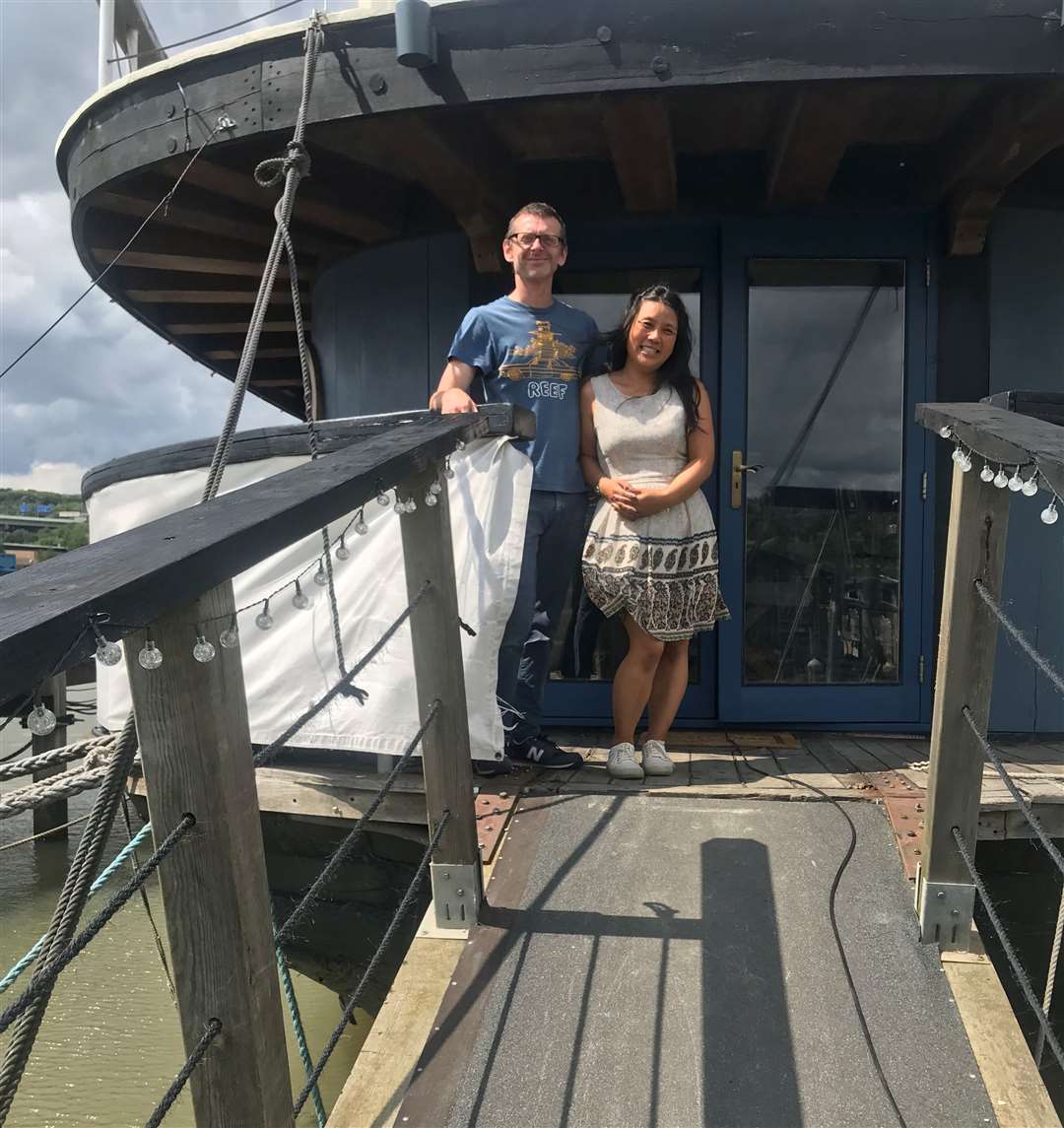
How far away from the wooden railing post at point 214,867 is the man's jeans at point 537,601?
1.89m

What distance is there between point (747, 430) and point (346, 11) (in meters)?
2.04

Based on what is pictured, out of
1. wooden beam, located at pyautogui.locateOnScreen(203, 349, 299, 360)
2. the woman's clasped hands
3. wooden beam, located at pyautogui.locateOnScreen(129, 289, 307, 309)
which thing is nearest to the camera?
the woman's clasped hands

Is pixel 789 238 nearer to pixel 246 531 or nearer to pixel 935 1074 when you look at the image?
pixel 935 1074

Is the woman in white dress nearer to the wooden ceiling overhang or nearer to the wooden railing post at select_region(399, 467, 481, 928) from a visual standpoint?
the wooden ceiling overhang

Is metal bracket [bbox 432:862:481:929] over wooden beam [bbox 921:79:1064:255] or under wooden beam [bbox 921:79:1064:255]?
under

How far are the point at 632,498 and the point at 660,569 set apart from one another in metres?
0.24

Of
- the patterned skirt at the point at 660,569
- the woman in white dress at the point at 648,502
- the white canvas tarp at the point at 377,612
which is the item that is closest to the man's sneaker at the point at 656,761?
the woman in white dress at the point at 648,502

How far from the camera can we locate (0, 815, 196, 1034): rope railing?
750 mm

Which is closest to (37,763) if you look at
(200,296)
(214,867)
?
(214,867)

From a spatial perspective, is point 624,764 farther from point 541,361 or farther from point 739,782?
point 541,361

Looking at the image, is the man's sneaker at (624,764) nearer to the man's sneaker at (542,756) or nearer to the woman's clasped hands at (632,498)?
the man's sneaker at (542,756)

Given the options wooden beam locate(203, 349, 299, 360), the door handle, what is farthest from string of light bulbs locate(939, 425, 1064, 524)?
wooden beam locate(203, 349, 299, 360)

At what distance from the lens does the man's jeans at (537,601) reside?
9.63 ft

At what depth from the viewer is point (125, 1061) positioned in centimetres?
399
